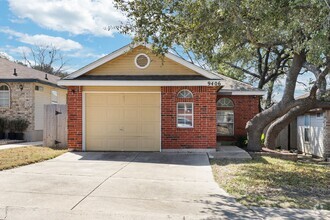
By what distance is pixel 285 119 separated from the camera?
15477 millimetres

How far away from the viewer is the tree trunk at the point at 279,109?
45.8 ft

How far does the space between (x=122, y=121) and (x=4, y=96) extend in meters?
8.92

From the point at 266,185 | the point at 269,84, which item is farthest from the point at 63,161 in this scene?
the point at 269,84

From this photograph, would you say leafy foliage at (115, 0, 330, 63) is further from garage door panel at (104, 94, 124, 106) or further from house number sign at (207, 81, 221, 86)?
garage door panel at (104, 94, 124, 106)

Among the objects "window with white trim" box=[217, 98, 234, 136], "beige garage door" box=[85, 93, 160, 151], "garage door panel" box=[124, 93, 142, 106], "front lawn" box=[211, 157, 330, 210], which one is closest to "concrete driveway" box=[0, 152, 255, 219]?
"front lawn" box=[211, 157, 330, 210]

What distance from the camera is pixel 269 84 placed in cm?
2706

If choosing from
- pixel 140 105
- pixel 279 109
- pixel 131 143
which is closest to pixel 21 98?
pixel 131 143

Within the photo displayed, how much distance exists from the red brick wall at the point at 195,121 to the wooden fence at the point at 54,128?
506 cm

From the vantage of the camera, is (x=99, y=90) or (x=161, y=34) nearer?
(x=161, y=34)

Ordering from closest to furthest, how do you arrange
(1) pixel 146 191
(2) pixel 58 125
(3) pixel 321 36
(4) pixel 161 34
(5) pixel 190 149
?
(3) pixel 321 36 → (1) pixel 146 191 → (4) pixel 161 34 → (5) pixel 190 149 → (2) pixel 58 125

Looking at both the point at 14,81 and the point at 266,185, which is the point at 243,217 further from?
the point at 14,81

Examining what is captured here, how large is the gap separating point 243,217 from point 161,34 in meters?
4.99

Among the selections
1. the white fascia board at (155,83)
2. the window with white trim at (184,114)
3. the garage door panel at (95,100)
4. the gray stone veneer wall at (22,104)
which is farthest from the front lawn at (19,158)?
the gray stone veneer wall at (22,104)

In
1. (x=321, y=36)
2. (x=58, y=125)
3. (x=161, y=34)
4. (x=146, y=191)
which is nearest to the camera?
(x=321, y=36)
